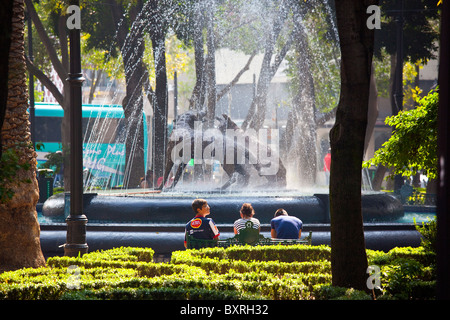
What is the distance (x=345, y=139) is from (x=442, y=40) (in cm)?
175

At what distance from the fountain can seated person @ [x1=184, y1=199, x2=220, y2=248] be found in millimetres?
1361

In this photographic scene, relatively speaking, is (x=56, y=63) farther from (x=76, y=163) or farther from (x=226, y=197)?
(x=76, y=163)

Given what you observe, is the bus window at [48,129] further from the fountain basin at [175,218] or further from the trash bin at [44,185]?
the fountain basin at [175,218]

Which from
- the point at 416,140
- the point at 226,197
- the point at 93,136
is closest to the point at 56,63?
the point at 93,136

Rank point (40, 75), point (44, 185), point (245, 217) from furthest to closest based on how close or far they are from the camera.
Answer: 1. point (40, 75)
2. point (44, 185)
3. point (245, 217)

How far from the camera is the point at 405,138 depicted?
750cm

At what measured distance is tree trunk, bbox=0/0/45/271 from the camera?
8.38 metres

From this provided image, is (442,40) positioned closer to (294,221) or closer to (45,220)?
(294,221)

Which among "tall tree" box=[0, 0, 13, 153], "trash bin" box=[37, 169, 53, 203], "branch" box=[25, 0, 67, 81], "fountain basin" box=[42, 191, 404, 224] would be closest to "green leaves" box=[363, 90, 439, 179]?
"fountain basin" box=[42, 191, 404, 224]

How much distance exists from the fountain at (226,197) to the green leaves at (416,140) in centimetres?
315

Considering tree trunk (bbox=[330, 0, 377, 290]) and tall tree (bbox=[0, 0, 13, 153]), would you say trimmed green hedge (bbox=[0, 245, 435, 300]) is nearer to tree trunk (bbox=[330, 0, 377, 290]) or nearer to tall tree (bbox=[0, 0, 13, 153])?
tree trunk (bbox=[330, 0, 377, 290])

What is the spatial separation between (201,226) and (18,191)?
2663 millimetres

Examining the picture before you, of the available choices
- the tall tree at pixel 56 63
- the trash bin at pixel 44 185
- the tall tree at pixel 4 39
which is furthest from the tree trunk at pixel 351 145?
the tall tree at pixel 56 63

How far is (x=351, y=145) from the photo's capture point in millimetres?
5871
